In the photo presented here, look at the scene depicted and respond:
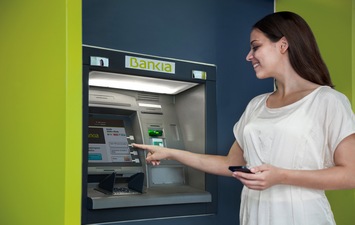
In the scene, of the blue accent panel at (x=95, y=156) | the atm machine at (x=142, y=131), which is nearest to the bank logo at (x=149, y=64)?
the atm machine at (x=142, y=131)

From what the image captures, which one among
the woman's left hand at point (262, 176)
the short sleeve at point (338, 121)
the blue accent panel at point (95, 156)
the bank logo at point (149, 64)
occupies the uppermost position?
the bank logo at point (149, 64)

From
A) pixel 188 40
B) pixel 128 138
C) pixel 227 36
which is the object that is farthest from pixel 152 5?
pixel 128 138

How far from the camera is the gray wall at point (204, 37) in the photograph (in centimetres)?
235

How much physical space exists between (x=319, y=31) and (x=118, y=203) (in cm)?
203

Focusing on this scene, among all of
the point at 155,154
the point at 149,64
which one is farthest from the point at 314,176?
the point at 149,64

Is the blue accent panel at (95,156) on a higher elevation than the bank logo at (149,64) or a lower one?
lower

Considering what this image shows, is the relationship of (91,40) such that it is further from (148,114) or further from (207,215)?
(207,215)

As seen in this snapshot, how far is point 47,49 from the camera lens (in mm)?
1647

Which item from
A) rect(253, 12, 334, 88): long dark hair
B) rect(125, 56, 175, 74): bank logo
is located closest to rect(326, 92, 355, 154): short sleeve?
rect(253, 12, 334, 88): long dark hair

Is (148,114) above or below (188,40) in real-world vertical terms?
below

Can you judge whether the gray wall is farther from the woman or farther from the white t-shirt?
the white t-shirt

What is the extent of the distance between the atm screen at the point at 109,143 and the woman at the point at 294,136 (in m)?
0.72

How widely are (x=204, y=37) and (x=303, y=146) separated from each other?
107 cm

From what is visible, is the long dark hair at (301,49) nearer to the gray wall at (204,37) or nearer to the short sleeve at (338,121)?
the short sleeve at (338,121)
